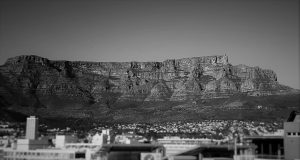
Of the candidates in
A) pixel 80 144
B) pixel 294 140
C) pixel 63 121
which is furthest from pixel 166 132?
pixel 294 140

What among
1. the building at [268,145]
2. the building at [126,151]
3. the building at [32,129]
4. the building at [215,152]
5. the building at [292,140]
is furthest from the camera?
the building at [32,129]

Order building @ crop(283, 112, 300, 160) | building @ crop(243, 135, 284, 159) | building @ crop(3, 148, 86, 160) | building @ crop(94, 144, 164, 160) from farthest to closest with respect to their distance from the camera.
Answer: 1. building @ crop(94, 144, 164, 160)
2. building @ crop(3, 148, 86, 160)
3. building @ crop(243, 135, 284, 159)
4. building @ crop(283, 112, 300, 160)

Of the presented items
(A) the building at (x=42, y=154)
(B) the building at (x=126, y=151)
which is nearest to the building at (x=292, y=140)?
(B) the building at (x=126, y=151)

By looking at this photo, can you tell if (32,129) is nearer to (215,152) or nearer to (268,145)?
(215,152)

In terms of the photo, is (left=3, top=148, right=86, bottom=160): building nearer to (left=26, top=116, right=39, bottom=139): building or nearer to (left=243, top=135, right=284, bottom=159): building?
(left=26, top=116, right=39, bottom=139): building

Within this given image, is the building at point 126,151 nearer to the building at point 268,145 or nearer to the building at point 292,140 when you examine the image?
the building at point 268,145

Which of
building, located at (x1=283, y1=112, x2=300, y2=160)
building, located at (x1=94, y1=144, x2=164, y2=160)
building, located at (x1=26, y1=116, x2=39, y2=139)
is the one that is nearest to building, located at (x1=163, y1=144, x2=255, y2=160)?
building, located at (x1=94, y1=144, x2=164, y2=160)

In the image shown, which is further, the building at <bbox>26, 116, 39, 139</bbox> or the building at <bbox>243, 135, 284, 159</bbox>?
the building at <bbox>26, 116, 39, 139</bbox>

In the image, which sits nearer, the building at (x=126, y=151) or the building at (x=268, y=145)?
the building at (x=268, y=145)

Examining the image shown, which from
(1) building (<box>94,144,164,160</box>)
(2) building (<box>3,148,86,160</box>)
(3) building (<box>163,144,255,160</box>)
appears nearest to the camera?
(3) building (<box>163,144,255,160</box>)

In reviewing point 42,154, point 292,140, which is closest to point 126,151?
point 42,154

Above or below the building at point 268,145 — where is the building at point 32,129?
above
